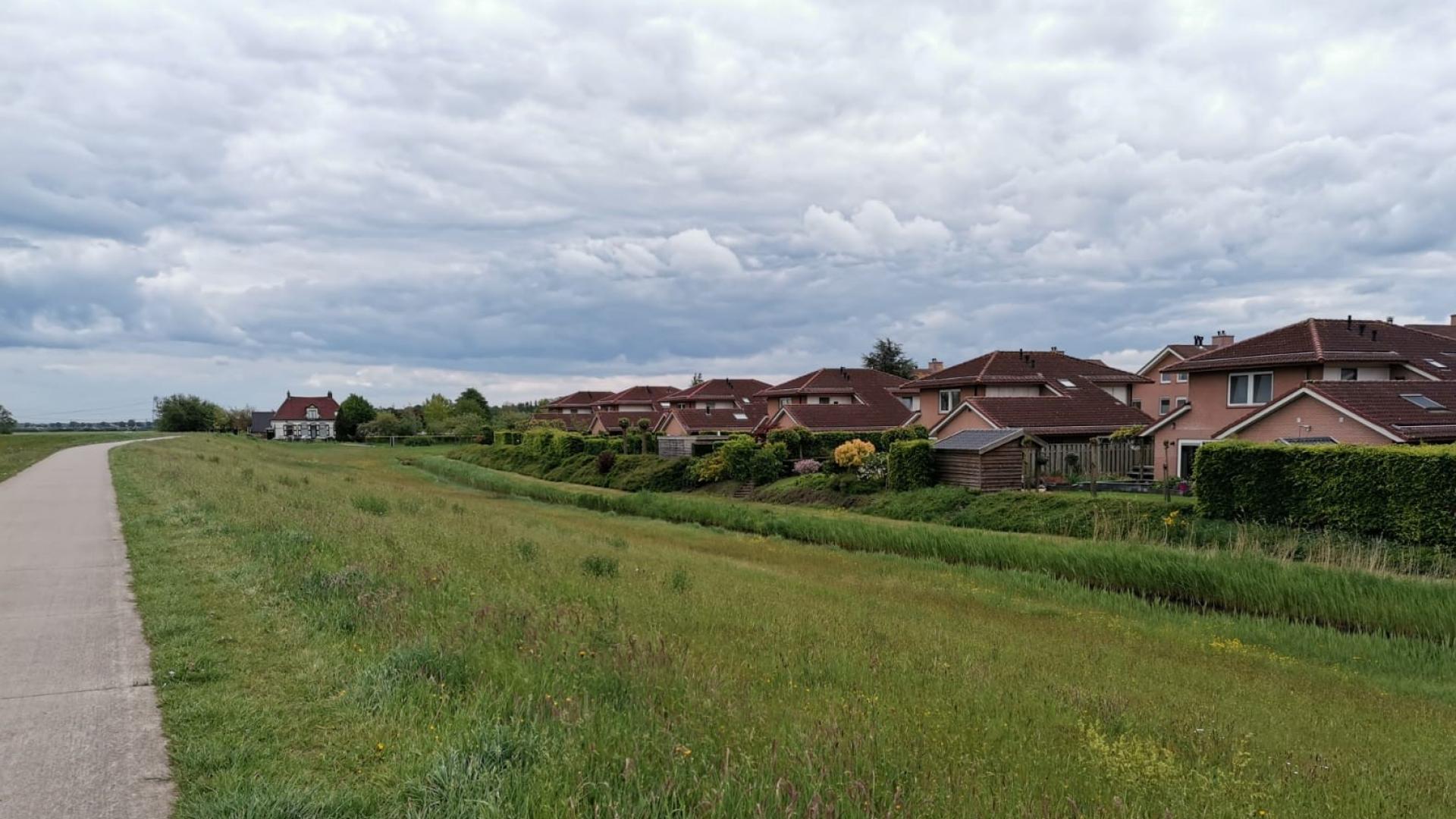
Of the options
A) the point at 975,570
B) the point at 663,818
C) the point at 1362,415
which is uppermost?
the point at 1362,415

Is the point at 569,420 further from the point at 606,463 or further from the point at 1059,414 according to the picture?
the point at 1059,414

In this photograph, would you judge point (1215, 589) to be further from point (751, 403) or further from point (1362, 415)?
point (751, 403)

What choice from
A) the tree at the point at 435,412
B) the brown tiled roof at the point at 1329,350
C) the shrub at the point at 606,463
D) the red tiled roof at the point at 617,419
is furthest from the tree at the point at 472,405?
the brown tiled roof at the point at 1329,350

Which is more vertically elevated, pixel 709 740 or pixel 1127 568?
pixel 709 740

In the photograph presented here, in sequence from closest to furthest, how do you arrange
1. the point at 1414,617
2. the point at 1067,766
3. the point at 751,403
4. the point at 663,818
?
the point at 663,818 → the point at 1067,766 → the point at 1414,617 → the point at 751,403

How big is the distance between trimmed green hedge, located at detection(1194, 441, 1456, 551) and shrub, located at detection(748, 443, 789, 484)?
80.4 feet

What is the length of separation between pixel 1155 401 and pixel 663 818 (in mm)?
79809

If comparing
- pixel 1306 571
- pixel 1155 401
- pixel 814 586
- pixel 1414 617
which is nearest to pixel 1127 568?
pixel 1306 571

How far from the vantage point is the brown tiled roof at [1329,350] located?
35.4m

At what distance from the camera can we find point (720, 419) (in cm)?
7794

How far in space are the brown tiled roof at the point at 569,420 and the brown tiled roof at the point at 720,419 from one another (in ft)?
86.7

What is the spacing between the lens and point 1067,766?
5.60 meters

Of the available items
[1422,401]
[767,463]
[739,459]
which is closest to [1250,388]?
[1422,401]

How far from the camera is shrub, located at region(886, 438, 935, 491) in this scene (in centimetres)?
3806
